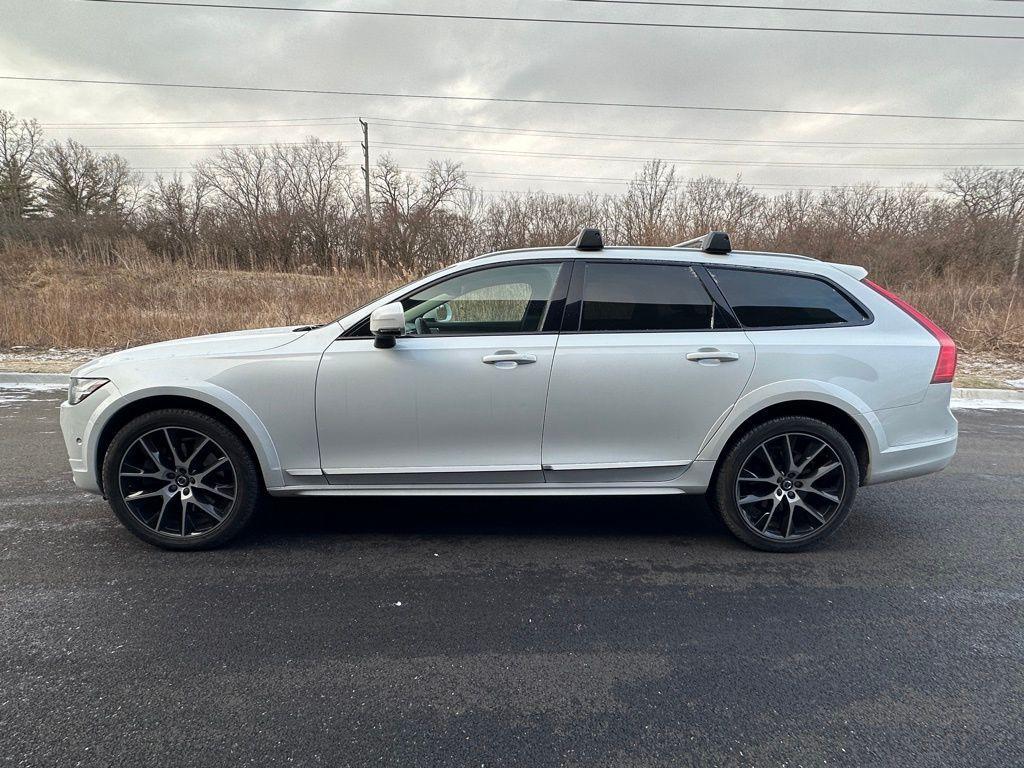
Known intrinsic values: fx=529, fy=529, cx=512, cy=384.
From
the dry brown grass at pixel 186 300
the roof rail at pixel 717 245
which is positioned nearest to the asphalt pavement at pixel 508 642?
the roof rail at pixel 717 245

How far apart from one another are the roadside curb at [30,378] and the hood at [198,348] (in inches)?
267

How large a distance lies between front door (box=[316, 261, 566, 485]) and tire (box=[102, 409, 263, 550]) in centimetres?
54

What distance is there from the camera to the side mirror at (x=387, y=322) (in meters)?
2.94

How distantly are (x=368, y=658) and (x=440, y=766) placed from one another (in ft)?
2.13

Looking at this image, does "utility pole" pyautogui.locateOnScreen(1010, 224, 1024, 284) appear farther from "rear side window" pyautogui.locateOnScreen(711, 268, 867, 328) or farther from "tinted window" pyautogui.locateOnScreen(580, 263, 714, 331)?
"tinted window" pyautogui.locateOnScreen(580, 263, 714, 331)

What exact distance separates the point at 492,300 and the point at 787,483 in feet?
7.21

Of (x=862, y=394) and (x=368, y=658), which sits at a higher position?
(x=862, y=394)

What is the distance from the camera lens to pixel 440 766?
1.77 metres

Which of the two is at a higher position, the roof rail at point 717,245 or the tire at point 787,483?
the roof rail at point 717,245

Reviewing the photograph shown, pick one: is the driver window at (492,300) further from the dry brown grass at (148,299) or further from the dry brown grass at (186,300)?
the dry brown grass at (186,300)

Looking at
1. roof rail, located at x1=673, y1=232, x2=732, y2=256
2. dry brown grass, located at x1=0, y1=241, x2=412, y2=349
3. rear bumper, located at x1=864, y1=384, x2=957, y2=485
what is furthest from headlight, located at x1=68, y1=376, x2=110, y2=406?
dry brown grass, located at x1=0, y1=241, x2=412, y2=349

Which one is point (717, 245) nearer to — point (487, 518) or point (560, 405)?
point (560, 405)

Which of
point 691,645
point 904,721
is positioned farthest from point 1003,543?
point 691,645

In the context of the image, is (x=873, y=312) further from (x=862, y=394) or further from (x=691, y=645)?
(x=691, y=645)
